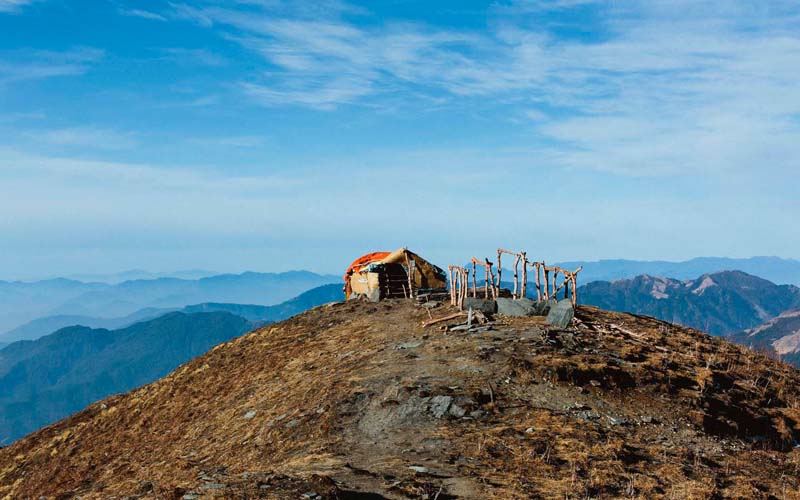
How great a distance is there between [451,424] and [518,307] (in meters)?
13.4

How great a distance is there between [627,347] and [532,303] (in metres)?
6.17

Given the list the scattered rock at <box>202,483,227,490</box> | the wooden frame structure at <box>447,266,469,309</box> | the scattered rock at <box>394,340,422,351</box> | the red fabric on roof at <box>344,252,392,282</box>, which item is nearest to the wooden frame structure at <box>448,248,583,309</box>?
the wooden frame structure at <box>447,266,469,309</box>

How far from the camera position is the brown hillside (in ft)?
48.4

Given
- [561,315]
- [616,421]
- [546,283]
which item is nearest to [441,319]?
[561,315]

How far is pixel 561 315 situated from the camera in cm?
2778

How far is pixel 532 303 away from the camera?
30.8m

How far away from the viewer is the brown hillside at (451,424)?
1474 centimetres

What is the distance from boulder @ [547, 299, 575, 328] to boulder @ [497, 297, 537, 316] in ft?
6.87

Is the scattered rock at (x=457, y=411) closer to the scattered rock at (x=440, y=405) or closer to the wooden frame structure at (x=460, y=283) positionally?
the scattered rock at (x=440, y=405)

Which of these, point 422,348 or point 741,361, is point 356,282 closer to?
point 422,348

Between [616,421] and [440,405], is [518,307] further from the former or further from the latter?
[440,405]

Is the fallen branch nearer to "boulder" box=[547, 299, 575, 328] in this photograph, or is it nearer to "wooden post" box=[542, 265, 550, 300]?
"boulder" box=[547, 299, 575, 328]

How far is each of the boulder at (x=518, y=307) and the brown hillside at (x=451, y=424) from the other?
6.02ft

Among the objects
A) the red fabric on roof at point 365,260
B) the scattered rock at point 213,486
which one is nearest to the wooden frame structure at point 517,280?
the red fabric on roof at point 365,260
